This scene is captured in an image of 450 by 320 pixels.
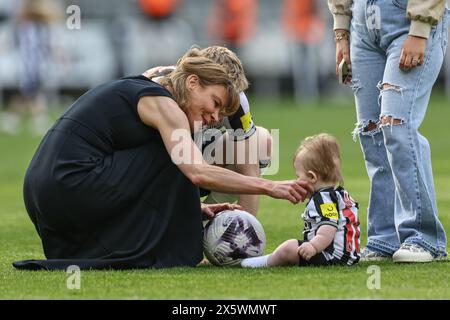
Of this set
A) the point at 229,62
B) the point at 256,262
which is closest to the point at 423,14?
the point at 229,62

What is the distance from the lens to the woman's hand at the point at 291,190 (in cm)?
578

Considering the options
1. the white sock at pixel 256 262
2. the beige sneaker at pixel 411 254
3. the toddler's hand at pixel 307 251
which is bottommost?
the white sock at pixel 256 262

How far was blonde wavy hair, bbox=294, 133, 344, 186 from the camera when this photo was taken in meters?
6.07

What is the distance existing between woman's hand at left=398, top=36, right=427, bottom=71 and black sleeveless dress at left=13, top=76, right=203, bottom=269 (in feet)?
4.04

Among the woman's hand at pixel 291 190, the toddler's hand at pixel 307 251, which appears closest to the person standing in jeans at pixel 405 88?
the toddler's hand at pixel 307 251

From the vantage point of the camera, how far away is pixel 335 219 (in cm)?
605

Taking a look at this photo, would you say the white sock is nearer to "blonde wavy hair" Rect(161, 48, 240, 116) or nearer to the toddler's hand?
the toddler's hand

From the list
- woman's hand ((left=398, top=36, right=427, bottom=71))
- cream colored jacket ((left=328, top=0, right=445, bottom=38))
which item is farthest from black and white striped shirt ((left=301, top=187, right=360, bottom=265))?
cream colored jacket ((left=328, top=0, right=445, bottom=38))

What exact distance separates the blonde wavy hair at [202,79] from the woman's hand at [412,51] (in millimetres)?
879

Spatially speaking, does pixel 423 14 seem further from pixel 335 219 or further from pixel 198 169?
pixel 198 169

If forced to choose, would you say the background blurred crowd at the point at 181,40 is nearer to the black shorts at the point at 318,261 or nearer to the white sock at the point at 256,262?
the white sock at the point at 256,262

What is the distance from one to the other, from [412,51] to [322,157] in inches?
28.7

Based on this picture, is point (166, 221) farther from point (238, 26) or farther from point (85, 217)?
point (238, 26)

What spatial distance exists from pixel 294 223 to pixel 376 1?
2.89m
